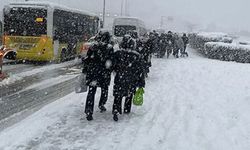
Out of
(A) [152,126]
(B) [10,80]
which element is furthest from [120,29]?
(A) [152,126]

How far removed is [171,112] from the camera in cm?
1116

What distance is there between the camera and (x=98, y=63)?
961 cm

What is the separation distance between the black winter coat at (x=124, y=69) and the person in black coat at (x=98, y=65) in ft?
0.69

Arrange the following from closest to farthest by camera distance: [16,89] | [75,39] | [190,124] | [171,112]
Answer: [190,124]
[171,112]
[16,89]
[75,39]

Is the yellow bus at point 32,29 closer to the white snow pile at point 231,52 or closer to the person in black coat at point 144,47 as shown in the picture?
the person in black coat at point 144,47

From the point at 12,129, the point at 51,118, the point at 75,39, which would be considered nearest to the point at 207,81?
the point at 51,118

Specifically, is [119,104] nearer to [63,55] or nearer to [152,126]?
[152,126]

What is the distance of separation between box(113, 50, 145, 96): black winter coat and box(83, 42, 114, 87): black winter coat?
7.6 inches

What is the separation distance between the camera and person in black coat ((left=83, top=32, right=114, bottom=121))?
955 cm

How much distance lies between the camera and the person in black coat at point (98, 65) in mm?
9547

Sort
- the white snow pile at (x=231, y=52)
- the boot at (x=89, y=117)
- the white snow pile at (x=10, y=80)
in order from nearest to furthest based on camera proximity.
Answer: the boot at (x=89, y=117), the white snow pile at (x=10, y=80), the white snow pile at (x=231, y=52)

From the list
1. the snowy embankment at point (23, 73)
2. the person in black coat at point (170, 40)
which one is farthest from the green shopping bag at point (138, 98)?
the person in black coat at point (170, 40)

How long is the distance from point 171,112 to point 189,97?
2.45 metres

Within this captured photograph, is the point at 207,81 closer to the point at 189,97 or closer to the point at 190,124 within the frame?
the point at 189,97
